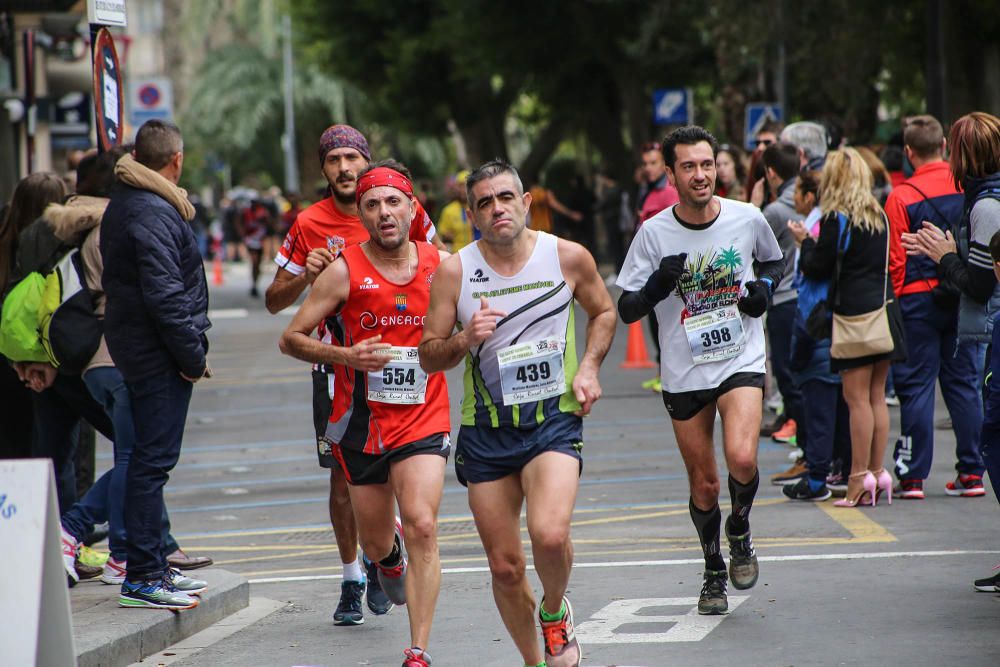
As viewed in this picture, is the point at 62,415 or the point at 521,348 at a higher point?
the point at 521,348

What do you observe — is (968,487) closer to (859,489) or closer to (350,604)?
(859,489)

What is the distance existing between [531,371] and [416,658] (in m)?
1.10

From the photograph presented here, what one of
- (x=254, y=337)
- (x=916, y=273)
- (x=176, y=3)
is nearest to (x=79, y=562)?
(x=916, y=273)

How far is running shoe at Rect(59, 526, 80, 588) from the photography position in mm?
8117

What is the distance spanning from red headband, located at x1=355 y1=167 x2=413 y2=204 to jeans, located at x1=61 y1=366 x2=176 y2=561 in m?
1.83

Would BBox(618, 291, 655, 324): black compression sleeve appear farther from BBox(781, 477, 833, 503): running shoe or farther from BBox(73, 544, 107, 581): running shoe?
BBox(781, 477, 833, 503): running shoe

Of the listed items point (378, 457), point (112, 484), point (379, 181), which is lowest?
point (112, 484)

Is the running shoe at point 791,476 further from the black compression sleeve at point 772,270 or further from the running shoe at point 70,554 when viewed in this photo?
the running shoe at point 70,554

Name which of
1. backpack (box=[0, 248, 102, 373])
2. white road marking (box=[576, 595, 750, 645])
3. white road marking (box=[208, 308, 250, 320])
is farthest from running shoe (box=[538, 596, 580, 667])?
white road marking (box=[208, 308, 250, 320])

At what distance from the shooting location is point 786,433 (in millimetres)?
12492

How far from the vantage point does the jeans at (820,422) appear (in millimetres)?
10044

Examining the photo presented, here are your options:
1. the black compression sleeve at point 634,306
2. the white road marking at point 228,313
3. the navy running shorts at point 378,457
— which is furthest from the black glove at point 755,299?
the white road marking at point 228,313

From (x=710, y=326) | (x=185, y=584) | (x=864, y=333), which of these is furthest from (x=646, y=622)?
(x=864, y=333)

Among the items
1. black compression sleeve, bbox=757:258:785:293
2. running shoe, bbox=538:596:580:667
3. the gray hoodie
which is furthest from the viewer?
the gray hoodie
